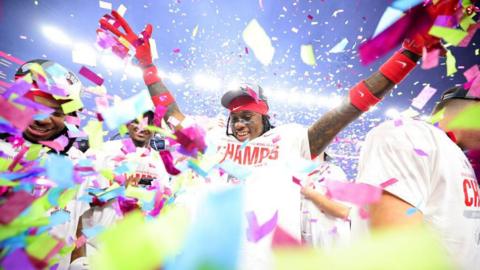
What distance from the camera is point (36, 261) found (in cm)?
92

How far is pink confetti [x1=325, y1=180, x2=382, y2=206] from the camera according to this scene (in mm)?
1016

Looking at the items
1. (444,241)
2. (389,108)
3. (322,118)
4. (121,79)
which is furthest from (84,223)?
(389,108)

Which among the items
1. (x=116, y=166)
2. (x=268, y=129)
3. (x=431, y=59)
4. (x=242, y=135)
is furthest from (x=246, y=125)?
(x=431, y=59)

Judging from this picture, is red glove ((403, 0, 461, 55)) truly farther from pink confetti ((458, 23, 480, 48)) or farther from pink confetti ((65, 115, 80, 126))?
pink confetti ((65, 115, 80, 126))

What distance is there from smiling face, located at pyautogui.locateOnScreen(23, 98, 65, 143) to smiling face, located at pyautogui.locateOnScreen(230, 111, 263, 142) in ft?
3.89

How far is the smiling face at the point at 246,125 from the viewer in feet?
7.66

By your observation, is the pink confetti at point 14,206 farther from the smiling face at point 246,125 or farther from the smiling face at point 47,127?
the smiling face at point 246,125

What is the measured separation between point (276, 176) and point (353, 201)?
88 centimetres

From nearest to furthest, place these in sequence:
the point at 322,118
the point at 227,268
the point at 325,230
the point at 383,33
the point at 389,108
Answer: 1. the point at 227,268
2. the point at 383,33
3. the point at 322,118
4. the point at 325,230
5. the point at 389,108

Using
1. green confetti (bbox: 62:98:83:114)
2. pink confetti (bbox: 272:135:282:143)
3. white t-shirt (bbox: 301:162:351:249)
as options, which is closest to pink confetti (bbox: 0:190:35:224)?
green confetti (bbox: 62:98:83:114)

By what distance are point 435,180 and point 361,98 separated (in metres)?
0.49

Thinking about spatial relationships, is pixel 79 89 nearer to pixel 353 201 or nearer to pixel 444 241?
pixel 353 201

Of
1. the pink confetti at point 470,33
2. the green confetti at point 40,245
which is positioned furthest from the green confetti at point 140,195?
the pink confetti at point 470,33

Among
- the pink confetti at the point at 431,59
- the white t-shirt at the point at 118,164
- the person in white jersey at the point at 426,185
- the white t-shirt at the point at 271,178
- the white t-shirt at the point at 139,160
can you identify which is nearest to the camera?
the pink confetti at the point at 431,59
